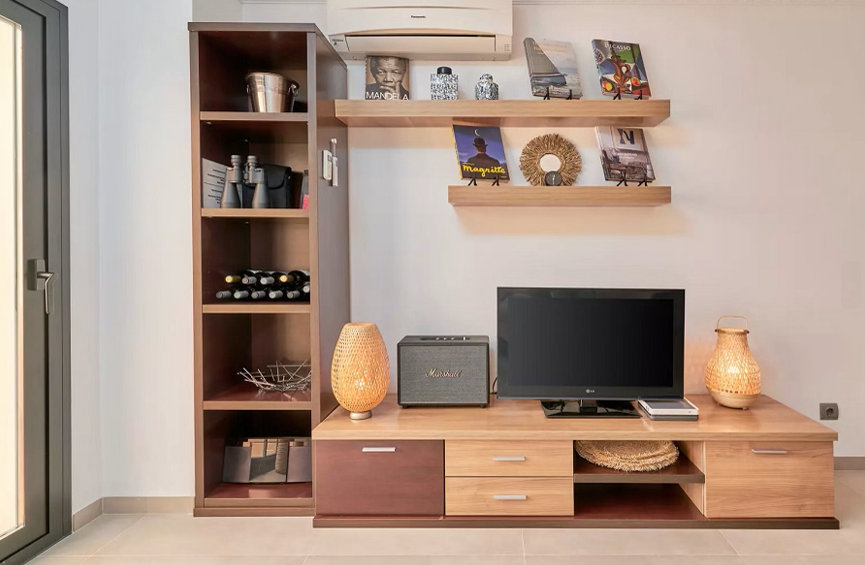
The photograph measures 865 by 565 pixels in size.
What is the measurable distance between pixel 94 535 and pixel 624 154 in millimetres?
2712

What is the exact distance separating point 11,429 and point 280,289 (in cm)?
106

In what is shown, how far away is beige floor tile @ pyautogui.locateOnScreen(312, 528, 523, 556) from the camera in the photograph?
83.4 inches

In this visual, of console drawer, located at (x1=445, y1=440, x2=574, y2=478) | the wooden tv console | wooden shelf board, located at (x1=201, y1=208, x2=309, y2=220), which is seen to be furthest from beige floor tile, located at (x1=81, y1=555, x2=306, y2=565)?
wooden shelf board, located at (x1=201, y1=208, x2=309, y2=220)

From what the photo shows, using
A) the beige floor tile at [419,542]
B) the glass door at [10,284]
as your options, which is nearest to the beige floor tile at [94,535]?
the glass door at [10,284]

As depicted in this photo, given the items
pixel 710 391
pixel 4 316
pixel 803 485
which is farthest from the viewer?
pixel 710 391

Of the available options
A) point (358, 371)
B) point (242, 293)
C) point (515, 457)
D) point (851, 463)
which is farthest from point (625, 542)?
point (242, 293)

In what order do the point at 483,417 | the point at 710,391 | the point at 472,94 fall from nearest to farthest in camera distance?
1. the point at 483,417
2. the point at 710,391
3. the point at 472,94

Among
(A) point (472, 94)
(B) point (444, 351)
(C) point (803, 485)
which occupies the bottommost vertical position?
(C) point (803, 485)

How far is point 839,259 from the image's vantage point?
2803mm

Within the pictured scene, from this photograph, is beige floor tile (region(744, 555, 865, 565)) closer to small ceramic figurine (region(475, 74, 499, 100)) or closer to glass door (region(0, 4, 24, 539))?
small ceramic figurine (region(475, 74, 499, 100))

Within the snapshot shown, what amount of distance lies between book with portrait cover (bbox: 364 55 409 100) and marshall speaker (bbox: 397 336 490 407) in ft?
3.77

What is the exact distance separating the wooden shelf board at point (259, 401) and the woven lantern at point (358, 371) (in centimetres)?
16

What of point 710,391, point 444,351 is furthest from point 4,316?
point 710,391

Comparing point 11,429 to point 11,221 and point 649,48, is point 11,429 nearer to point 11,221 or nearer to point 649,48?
point 11,221
